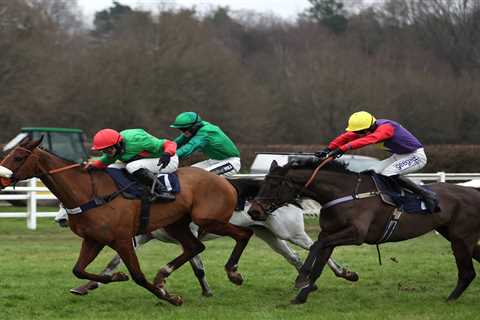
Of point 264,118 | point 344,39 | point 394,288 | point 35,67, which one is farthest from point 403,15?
point 394,288

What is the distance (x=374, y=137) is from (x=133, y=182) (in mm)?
2395

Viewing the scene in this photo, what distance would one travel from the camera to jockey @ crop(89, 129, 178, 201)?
848cm

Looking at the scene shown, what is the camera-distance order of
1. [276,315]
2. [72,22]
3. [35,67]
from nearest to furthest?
1. [276,315]
2. [35,67]
3. [72,22]

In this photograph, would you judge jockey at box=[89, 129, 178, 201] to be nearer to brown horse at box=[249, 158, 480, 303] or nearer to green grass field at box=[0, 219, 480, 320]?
brown horse at box=[249, 158, 480, 303]

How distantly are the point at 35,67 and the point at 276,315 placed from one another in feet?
97.0

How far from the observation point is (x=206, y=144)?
9.65m

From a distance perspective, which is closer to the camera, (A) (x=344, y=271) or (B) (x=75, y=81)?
(A) (x=344, y=271)

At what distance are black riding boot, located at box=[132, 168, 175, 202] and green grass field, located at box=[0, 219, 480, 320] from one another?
3.39 ft

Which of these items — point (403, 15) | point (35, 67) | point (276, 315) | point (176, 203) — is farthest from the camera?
point (403, 15)

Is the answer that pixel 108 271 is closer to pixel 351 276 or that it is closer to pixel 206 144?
pixel 206 144

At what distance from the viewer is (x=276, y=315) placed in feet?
25.7

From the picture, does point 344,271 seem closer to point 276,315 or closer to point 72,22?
point 276,315

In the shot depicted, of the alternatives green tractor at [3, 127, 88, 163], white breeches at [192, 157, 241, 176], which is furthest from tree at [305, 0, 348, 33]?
white breeches at [192, 157, 241, 176]

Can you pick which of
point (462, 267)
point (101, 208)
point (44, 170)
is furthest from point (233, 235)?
Result: point (462, 267)
